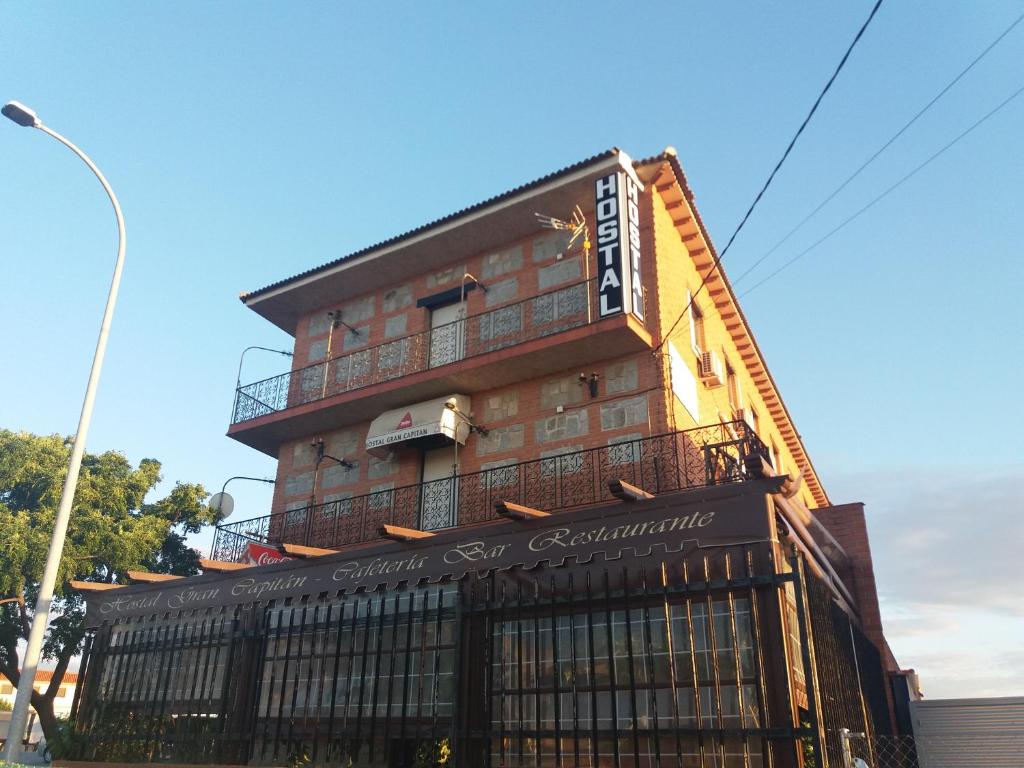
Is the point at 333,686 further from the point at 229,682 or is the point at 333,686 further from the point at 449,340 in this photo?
the point at 449,340

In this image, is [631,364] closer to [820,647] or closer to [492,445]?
[492,445]

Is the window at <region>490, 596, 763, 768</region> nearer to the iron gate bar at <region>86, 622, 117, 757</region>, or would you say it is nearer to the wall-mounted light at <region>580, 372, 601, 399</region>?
the wall-mounted light at <region>580, 372, 601, 399</region>

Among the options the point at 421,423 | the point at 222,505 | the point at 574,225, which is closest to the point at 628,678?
the point at 421,423

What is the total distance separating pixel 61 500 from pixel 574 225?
9.37 m

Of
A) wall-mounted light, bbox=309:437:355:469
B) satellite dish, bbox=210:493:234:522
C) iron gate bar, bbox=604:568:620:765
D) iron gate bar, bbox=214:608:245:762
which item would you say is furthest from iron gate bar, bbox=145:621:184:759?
iron gate bar, bbox=604:568:620:765

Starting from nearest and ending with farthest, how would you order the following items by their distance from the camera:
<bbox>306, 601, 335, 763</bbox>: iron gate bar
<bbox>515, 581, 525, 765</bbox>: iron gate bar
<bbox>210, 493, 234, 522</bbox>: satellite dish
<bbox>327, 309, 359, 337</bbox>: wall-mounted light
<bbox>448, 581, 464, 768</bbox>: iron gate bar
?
<bbox>515, 581, 525, 765</bbox>: iron gate bar → <bbox>448, 581, 464, 768</bbox>: iron gate bar → <bbox>306, 601, 335, 763</bbox>: iron gate bar → <bbox>210, 493, 234, 522</bbox>: satellite dish → <bbox>327, 309, 359, 337</bbox>: wall-mounted light

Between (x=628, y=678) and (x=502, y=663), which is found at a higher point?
(x=502, y=663)

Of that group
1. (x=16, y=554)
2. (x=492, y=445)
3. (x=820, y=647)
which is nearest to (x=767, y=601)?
(x=820, y=647)

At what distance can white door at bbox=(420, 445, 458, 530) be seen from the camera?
13820 mm

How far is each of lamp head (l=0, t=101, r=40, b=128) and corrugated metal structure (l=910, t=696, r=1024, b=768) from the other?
15.8 m

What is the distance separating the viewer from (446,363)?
14750 mm

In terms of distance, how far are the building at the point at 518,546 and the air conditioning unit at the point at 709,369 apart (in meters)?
0.08

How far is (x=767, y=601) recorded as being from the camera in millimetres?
7738

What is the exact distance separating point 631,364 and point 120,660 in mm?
9090
